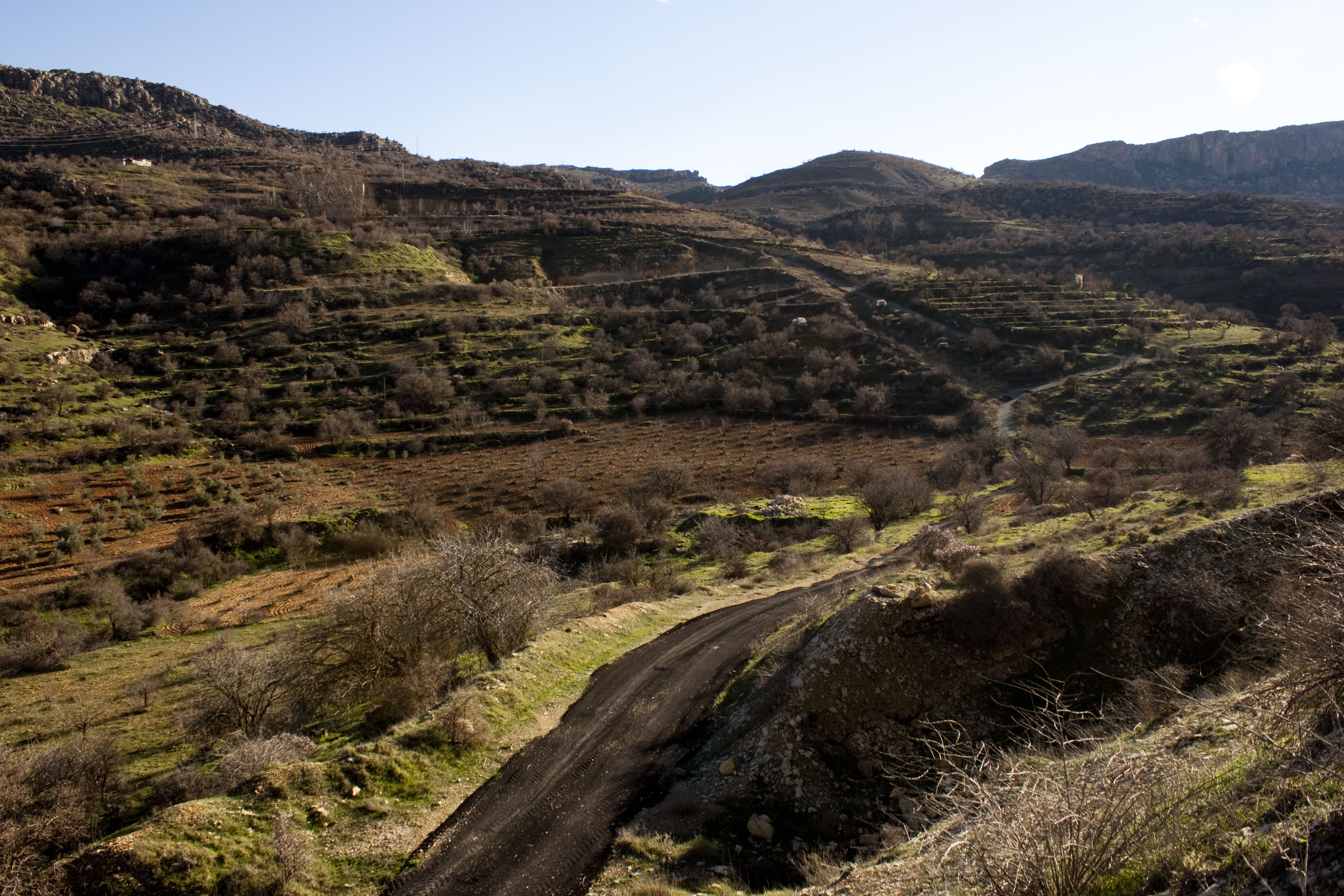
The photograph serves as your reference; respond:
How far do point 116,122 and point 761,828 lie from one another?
167421mm

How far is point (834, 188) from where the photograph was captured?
173 m

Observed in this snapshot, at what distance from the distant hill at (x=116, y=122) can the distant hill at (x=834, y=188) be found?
100 metres

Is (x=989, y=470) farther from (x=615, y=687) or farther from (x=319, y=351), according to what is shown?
(x=319, y=351)

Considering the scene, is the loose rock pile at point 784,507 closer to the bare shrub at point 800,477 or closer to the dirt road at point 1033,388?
the bare shrub at point 800,477

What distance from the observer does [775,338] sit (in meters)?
71.8

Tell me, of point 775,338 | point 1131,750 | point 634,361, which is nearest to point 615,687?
point 1131,750

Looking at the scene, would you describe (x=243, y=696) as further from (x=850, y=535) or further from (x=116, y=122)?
(x=116, y=122)

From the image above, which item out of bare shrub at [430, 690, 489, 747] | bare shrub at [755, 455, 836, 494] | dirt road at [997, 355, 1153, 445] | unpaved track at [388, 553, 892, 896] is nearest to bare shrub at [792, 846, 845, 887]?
unpaved track at [388, 553, 892, 896]

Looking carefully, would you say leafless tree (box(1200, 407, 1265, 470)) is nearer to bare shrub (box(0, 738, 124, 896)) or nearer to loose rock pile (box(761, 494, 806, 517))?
loose rock pile (box(761, 494, 806, 517))

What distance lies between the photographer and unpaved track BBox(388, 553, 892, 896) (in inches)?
359

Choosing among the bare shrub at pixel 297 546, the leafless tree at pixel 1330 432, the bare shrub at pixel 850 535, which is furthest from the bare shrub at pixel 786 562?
the bare shrub at pixel 297 546

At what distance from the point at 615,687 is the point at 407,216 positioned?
114172 mm

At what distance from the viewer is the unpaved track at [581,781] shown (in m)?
9.11

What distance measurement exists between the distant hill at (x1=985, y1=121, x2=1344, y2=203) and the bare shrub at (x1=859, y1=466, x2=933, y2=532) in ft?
581
